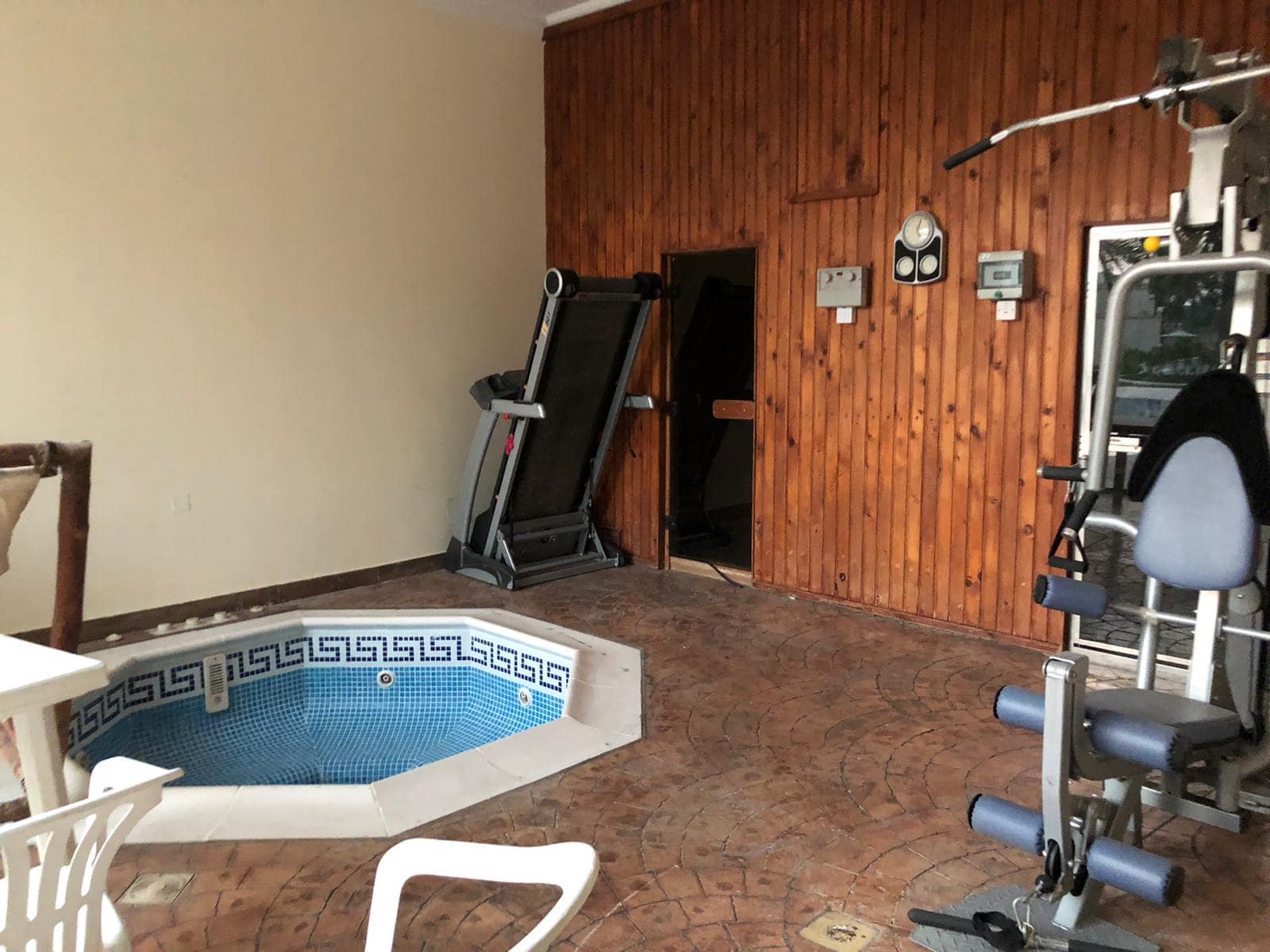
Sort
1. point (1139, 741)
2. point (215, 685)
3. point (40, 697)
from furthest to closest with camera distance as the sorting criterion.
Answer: point (215, 685), point (1139, 741), point (40, 697)

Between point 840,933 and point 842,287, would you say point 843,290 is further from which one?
point 840,933

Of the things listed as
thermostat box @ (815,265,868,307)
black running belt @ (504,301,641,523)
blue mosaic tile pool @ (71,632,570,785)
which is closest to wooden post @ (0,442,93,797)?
blue mosaic tile pool @ (71,632,570,785)

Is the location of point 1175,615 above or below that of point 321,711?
above

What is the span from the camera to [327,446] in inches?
233

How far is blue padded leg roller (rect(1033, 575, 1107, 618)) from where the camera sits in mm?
2779

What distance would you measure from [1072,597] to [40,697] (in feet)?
8.46

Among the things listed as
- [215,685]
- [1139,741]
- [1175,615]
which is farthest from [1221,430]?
[215,685]

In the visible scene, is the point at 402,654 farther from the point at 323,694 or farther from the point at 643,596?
the point at 643,596

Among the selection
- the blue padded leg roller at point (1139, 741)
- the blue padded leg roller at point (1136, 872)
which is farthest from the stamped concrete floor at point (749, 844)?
the blue padded leg roller at point (1139, 741)

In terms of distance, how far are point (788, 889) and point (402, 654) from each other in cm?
296

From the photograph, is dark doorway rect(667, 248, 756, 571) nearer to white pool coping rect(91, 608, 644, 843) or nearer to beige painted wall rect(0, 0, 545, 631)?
beige painted wall rect(0, 0, 545, 631)

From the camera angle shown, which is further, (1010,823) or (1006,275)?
(1006,275)

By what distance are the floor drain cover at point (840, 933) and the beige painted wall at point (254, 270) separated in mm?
4101

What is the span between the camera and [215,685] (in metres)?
4.78
